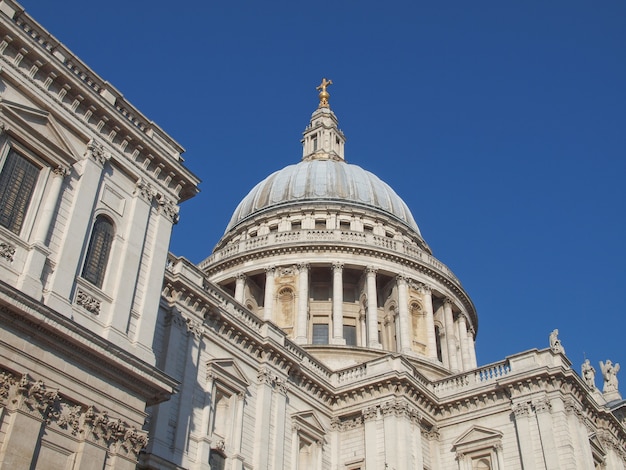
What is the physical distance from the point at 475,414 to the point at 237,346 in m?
11.8

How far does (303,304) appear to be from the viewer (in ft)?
155

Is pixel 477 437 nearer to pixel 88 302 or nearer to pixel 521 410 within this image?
pixel 521 410

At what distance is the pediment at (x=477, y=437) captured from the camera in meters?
33.3

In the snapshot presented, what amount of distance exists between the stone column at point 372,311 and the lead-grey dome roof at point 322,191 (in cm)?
920

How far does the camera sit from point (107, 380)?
1862 centimetres

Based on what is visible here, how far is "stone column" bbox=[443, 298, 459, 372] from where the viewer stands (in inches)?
1953

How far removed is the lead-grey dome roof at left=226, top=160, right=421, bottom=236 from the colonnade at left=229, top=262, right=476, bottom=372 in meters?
8.68

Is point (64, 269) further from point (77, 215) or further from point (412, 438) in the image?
point (412, 438)

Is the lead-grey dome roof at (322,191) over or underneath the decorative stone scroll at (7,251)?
over

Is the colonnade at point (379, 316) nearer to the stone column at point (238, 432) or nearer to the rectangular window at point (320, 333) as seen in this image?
the rectangular window at point (320, 333)

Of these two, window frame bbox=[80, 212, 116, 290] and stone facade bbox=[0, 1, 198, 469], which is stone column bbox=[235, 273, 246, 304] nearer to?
stone facade bbox=[0, 1, 198, 469]

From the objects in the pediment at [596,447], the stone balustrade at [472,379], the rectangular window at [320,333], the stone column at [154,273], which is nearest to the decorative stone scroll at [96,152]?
the stone column at [154,273]

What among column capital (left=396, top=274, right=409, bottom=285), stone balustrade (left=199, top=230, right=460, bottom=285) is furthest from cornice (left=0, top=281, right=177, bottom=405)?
column capital (left=396, top=274, right=409, bottom=285)

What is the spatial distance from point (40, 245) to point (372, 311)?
30.9 metres
